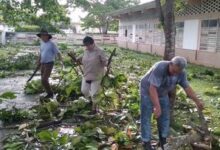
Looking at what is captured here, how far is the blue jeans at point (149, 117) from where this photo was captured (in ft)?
17.9

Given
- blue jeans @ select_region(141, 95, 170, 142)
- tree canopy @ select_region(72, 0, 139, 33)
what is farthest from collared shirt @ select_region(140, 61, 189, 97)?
tree canopy @ select_region(72, 0, 139, 33)

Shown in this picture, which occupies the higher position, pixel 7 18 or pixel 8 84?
pixel 7 18

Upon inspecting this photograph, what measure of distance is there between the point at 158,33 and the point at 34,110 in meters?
20.5

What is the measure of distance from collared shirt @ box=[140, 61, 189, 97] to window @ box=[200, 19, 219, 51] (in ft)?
46.4

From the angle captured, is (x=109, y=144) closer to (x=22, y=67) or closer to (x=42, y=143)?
(x=42, y=143)

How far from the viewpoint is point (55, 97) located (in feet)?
31.0

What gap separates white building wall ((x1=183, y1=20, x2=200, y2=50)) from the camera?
20.6m

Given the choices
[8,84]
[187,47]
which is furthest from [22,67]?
[187,47]

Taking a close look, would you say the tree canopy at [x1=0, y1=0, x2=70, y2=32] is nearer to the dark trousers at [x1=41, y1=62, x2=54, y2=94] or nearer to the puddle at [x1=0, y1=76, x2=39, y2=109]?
the puddle at [x1=0, y1=76, x2=39, y2=109]

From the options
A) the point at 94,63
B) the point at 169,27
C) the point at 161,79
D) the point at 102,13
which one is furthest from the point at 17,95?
the point at 102,13

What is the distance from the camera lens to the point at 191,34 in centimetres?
2133

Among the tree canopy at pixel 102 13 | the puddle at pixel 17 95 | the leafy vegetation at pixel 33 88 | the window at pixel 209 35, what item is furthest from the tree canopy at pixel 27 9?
the tree canopy at pixel 102 13

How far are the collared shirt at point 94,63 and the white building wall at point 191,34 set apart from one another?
45.4 feet

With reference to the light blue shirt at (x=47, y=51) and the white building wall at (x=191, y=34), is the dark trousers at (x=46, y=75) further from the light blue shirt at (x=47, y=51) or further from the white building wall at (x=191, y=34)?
the white building wall at (x=191, y=34)
